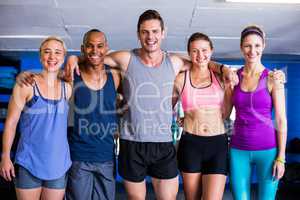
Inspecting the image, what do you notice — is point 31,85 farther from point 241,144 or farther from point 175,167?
point 241,144

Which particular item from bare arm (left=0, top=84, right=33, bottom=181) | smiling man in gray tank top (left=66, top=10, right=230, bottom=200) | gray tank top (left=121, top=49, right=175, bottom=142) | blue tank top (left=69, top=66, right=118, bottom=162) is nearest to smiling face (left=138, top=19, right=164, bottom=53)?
smiling man in gray tank top (left=66, top=10, right=230, bottom=200)

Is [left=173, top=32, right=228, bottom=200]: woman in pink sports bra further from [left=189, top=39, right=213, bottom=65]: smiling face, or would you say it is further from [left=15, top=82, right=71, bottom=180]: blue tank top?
[left=15, top=82, right=71, bottom=180]: blue tank top

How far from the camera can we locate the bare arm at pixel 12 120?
2.16 m

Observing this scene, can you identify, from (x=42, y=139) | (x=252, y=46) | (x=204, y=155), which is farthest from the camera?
(x=204, y=155)

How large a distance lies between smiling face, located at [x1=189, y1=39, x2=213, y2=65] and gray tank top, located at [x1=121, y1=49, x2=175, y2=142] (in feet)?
0.78

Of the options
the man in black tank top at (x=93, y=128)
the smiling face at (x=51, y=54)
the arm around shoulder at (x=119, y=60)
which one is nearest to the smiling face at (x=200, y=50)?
the arm around shoulder at (x=119, y=60)

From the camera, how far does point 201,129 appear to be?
238 centimetres

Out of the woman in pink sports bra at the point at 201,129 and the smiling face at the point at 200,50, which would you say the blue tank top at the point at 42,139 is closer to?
the woman in pink sports bra at the point at 201,129

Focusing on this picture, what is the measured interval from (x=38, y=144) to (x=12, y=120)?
0.77 feet

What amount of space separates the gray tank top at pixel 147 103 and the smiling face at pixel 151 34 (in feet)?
0.42

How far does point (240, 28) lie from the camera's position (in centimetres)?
444

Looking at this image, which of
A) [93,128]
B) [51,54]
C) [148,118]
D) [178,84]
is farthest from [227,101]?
[51,54]

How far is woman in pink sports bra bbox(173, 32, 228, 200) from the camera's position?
2336mm

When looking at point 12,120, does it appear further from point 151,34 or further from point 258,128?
point 258,128
